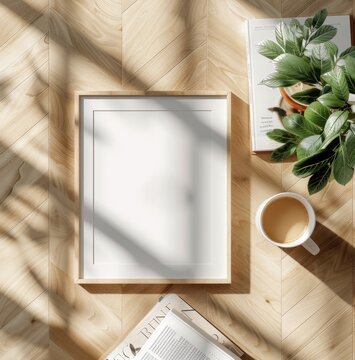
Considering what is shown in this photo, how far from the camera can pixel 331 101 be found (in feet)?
2.06

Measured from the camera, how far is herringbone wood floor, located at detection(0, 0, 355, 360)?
3.47ft

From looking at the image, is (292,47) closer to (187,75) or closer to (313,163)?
(313,163)

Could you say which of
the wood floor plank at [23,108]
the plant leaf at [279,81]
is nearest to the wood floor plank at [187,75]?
the wood floor plank at [23,108]

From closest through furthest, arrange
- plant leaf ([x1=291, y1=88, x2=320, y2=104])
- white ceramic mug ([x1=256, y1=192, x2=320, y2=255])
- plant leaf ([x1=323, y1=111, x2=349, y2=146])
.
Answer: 1. plant leaf ([x1=323, y1=111, x2=349, y2=146])
2. plant leaf ([x1=291, y1=88, x2=320, y2=104])
3. white ceramic mug ([x1=256, y1=192, x2=320, y2=255])

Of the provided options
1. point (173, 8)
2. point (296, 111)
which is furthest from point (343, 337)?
point (173, 8)

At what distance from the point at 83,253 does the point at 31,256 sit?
12 centimetres

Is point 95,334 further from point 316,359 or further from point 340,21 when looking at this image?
point 340,21

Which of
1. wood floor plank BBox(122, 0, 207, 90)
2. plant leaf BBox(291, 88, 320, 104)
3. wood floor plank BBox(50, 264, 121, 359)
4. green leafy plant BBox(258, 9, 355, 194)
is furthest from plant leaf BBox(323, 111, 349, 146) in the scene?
wood floor plank BBox(50, 264, 121, 359)

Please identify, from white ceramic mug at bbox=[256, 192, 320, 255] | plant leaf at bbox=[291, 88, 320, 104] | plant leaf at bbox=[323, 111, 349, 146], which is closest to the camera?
plant leaf at bbox=[323, 111, 349, 146]

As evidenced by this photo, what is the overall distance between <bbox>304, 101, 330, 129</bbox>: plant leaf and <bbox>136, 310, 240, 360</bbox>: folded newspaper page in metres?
0.55

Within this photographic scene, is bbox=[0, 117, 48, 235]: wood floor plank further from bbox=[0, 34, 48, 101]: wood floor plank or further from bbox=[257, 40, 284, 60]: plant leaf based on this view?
bbox=[257, 40, 284, 60]: plant leaf

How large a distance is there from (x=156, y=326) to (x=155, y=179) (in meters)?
0.34

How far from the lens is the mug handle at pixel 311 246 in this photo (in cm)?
100

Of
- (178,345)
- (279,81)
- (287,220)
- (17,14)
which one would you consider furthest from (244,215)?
(17,14)
